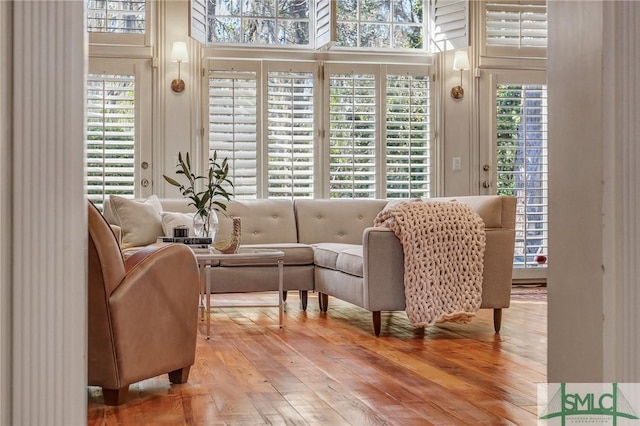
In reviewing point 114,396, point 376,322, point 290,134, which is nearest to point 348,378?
point 114,396

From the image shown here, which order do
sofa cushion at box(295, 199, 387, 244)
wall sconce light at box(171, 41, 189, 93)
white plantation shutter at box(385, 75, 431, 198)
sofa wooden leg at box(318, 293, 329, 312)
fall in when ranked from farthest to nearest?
white plantation shutter at box(385, 75, 431, 198) < wall sconce light at box(171, 41, 189, 93) < sofa cushion at box(295, 199, 387, 244) < sofa wooden leg at box(318, 293, 329, 312)

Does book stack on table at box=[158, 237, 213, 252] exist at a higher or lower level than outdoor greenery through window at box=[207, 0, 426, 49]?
lower

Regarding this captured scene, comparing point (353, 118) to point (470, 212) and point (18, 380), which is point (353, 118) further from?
point (18, 380)

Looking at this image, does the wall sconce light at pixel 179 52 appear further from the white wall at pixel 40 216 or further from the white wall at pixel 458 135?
the white wall at pixel 40 216

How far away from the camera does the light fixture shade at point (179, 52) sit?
699 cm

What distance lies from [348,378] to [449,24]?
4925 millimetres

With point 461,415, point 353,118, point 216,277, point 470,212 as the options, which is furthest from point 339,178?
point 461,415

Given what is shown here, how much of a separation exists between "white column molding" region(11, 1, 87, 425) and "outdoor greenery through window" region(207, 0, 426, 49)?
5935 mm

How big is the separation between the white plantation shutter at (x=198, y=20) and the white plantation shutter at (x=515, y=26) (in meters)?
2.66

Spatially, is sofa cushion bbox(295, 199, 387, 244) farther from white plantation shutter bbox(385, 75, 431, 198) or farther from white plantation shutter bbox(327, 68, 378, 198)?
white plantation shutter bbox(385, 75, 431, 198)

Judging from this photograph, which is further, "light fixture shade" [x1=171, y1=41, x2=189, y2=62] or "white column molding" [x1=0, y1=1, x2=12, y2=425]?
"light fixture shade" [x1=171, y1=41, x2=189, y2=62]

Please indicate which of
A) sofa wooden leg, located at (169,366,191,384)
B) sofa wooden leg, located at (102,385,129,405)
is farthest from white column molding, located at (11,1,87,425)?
sofa wooden leg, located at (169,366,191,384)

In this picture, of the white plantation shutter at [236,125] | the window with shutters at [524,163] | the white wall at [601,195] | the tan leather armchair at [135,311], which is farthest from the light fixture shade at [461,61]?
the white wall at [601,195]

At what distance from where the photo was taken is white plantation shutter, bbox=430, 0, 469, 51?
24.4 feet
